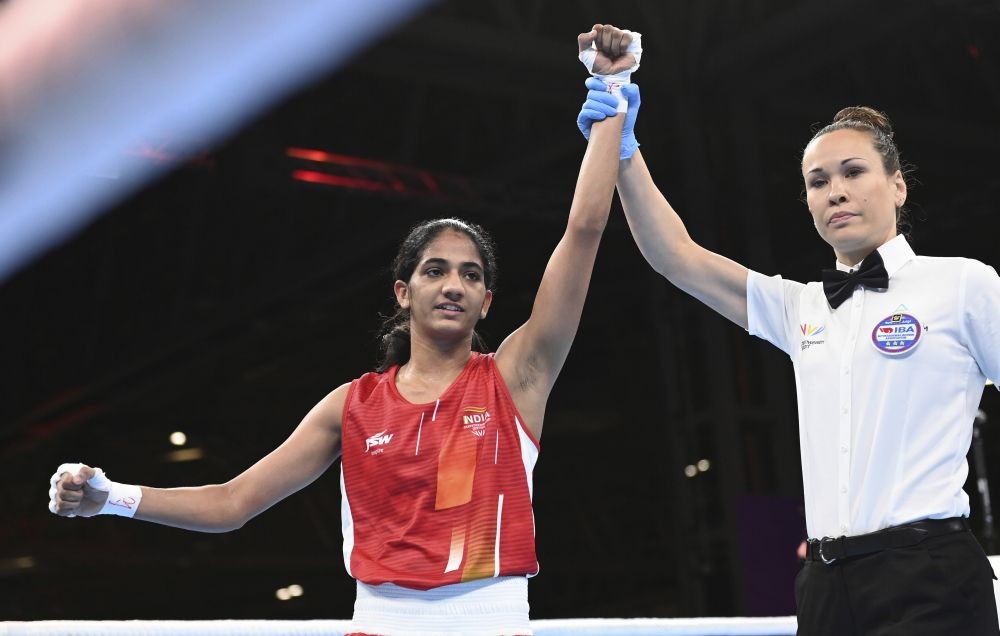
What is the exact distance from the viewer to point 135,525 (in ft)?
43.8

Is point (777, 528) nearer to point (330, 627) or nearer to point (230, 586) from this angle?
point (330, 627)

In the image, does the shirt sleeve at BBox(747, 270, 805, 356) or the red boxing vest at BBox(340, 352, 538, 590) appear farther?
the shirt sleeve at BBox(747, 270, 805, 356)

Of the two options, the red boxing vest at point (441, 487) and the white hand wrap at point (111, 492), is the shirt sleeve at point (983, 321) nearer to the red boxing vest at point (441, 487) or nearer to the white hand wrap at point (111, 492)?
the red boxing vest at point (441, 487)

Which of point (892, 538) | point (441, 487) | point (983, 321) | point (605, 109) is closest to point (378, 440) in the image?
point (441, 487)

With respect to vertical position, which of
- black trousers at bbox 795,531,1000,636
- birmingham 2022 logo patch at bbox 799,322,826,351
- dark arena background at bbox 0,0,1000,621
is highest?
dark arena background at bbox 0,0,1000,621

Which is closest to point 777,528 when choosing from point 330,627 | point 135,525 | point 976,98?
point 976,98

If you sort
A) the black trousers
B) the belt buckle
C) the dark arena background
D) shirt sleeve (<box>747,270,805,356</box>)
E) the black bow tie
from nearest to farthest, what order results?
the black trousers → the belt buckle → the black bow tie → shirt sleeve (<box>747,270,805,356</box>) → the dark arena background

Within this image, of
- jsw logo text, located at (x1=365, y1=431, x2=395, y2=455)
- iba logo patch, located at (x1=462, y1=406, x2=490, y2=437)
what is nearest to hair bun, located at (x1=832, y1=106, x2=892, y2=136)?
iba logo patch, located at (x1=462, y1=406, x2=490, y2=437)

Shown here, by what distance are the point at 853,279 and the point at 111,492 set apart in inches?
49.9

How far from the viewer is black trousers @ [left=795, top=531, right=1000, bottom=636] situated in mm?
1725

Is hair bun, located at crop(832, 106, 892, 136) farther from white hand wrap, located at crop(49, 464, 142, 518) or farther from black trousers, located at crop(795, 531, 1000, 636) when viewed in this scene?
white hand wrap, located at crop(49, 464, 142, 518)

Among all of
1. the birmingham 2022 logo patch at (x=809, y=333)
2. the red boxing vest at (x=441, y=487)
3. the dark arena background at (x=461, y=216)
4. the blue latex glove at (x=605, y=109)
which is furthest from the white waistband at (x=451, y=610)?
the dark arena background at (x=461, y=216)

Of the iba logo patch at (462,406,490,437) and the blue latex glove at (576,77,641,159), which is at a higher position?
the blue latex glove at (576,77,641,159)

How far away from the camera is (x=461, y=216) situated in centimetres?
920
